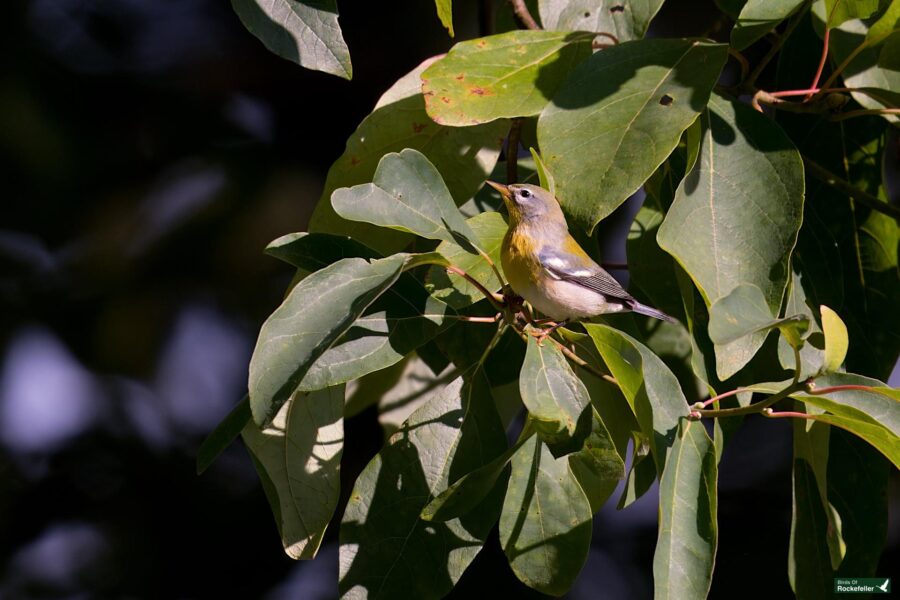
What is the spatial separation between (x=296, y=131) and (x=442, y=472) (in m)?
1.04

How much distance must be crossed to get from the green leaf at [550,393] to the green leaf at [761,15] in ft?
1.49

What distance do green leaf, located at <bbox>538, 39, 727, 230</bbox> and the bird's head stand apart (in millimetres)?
166

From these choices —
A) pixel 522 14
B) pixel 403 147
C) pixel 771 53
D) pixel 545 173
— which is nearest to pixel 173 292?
pixel 403 147

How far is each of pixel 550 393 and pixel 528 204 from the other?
38cm

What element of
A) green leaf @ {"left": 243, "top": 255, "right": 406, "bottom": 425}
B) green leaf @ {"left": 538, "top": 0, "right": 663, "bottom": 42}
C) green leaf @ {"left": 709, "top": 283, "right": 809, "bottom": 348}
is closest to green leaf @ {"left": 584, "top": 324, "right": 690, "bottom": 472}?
green leaf @ {"left": 709, "top": 283, "right": 809, "bottom": 348}

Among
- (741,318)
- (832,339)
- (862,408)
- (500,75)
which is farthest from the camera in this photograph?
→ (500,75)

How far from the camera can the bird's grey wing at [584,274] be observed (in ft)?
3.76

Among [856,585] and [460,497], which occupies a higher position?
[460,497]

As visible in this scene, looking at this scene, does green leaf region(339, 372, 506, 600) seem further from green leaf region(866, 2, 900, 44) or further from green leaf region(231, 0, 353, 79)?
green leaf region(866, 2, 900, 44)

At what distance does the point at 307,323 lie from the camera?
30.5 inches

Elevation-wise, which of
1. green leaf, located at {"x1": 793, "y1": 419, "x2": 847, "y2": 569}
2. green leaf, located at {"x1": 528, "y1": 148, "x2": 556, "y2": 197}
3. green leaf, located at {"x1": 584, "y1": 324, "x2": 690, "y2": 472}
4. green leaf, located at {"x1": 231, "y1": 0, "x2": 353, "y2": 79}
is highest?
green leaf, located at {"x1": 231, "y1": 0, "x2": 353, "y2": 79}

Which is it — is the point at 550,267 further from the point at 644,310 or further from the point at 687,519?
the point at 687,519

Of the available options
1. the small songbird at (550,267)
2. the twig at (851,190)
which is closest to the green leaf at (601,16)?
the small songbird at (550,267)

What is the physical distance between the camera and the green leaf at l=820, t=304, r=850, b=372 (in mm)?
808
